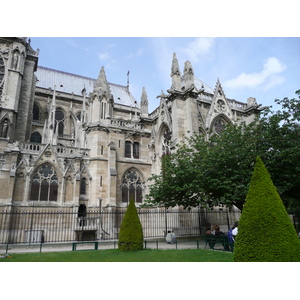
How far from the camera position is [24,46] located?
30828mm

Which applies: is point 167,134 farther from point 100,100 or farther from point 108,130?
point 100,100

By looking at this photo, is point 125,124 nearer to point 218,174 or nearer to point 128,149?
point 128,149

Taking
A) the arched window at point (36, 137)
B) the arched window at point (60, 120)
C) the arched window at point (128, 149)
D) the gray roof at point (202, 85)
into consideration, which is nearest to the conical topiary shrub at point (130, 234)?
the arched window at point (128, 149)

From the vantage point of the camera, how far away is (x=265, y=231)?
6.23m

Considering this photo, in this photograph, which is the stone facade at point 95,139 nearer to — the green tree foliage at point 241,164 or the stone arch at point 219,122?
the stone arch at point 219,122

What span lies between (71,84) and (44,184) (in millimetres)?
28098

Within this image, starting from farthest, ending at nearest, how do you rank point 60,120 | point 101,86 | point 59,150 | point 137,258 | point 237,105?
1. point 60,120
2. point 237,105
3. point 101,86
4. point 59,150
5. point 137,258

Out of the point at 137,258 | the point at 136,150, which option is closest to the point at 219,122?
the point at 136,150

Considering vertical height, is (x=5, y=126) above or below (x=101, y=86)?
below

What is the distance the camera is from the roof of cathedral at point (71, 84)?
4285cm

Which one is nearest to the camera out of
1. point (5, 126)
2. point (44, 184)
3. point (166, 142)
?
point (44, 184)

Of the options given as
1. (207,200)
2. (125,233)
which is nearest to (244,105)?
(207,200)

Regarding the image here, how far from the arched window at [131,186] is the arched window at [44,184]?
6.05 meters

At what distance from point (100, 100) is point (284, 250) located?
75.5 ft
